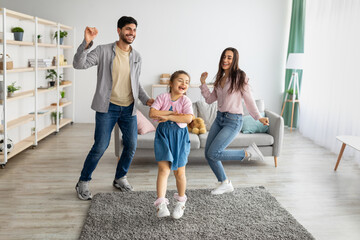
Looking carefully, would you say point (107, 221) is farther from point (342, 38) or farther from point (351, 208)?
point (342, 38)

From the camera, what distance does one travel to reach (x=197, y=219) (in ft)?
9.62

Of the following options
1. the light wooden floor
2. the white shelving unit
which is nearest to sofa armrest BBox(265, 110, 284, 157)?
the light wooden floor

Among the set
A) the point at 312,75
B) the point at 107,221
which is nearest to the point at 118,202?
the point at 107,221

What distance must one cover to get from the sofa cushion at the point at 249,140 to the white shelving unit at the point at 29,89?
7.39 feet

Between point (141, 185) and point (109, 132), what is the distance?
2.57ft

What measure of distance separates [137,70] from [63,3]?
441 centimetres

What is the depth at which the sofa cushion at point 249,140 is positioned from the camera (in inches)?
175

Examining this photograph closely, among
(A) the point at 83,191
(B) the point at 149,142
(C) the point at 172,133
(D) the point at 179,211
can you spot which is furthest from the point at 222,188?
(A) the point at 83,191

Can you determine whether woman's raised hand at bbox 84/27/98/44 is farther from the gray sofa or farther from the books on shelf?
the books on shelf

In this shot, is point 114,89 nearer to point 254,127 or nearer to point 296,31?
point 254,127

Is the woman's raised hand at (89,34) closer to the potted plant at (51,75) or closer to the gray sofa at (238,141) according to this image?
the gray sofa at (238,141)

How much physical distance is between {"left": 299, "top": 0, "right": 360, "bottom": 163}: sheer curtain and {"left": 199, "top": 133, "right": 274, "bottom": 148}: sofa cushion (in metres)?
1.28

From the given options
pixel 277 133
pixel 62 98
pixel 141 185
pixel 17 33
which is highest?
pixel 17 33

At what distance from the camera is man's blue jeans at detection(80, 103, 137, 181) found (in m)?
3.19
